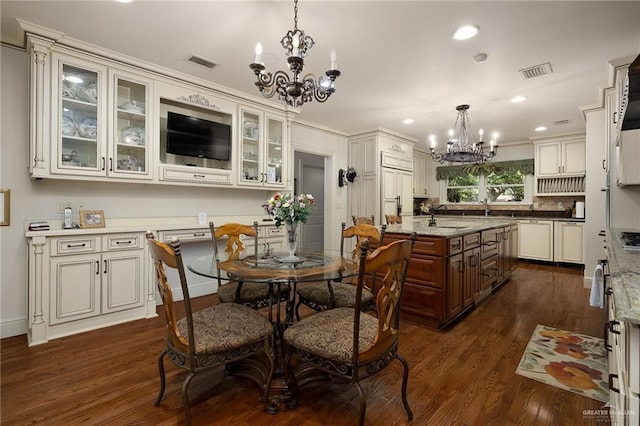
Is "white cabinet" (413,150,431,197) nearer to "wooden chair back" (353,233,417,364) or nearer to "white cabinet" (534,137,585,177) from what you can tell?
"white cabinet" (534,137,585,177)

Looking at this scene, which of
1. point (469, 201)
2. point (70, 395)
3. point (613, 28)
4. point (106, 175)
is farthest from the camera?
point (469, 201)

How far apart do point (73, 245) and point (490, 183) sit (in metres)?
7.92

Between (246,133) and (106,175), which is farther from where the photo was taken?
(246,133)

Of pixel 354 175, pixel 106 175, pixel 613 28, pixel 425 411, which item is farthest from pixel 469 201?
pixel 106 175

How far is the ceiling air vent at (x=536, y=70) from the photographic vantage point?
3.10 meters

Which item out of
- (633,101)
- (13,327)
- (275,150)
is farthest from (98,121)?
(633,101)

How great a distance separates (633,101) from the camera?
93.4 inches

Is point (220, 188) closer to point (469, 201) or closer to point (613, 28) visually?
point (613, 28)

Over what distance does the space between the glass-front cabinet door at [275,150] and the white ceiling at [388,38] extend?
0.57m

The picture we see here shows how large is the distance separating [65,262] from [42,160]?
2.93 ft

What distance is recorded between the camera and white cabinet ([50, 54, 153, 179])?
2.67 meters

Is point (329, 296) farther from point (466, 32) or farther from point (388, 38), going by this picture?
point (466, 32)

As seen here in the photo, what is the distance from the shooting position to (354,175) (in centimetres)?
594

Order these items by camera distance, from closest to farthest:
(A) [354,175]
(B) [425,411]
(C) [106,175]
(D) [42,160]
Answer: (B) [425,411], (D) [42,160], (C) [106,175], (A) [354,175]
